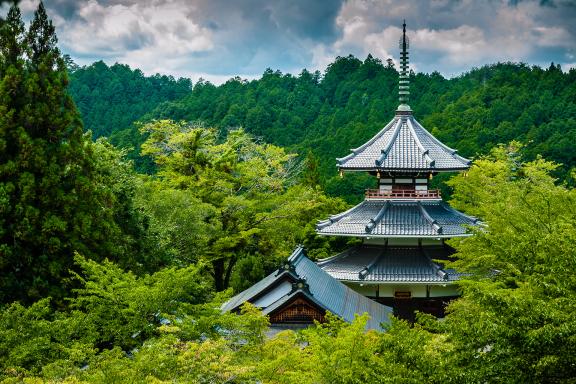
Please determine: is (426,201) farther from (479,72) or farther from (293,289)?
(479,72)

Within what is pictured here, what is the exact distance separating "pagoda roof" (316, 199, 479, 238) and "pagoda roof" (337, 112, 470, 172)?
1.46m

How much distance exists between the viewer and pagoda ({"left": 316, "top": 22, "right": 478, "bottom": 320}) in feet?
94.7

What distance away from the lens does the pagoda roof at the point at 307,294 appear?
68.4 feet

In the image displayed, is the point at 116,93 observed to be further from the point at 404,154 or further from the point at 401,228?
the point at 401,228

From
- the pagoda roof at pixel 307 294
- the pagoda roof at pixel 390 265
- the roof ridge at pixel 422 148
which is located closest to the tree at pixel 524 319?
the pagoda roof at pixel 307 294

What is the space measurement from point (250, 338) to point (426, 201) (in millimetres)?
16001

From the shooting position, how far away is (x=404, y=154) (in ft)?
102

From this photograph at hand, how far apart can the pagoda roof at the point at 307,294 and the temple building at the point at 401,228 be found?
184cm

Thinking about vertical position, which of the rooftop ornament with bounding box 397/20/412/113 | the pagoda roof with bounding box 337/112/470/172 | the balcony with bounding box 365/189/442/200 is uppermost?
the rooftop ornament with bounding box 397/20/412/113

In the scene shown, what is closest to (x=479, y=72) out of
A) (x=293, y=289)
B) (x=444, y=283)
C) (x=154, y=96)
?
(x=154, y=96)

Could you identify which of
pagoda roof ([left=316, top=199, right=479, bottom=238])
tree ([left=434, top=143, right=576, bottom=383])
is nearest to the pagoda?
pagoda roof ([left=316, top=199, right=479, bottom=238])

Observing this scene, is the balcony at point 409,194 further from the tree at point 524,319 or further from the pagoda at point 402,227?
the tree at point 524,319

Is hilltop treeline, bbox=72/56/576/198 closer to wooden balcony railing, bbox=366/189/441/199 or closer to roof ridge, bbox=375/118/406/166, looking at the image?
roof ridge, bbox=375/118/406/166

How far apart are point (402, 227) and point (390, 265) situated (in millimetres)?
1506
